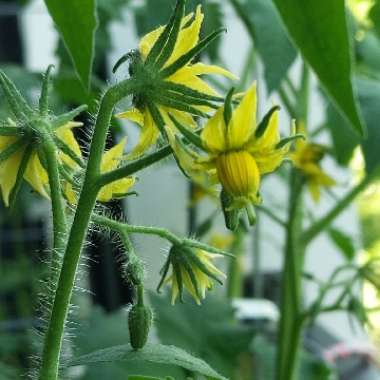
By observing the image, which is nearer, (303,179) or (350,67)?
(350,67)

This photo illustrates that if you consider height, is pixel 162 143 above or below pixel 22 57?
below

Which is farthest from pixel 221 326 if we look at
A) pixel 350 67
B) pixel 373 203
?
pixel 373 203

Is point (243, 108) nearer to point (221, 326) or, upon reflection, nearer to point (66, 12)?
point (66, 12)

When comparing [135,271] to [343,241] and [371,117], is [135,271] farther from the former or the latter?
[343,241]

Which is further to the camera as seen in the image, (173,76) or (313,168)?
(313,168)

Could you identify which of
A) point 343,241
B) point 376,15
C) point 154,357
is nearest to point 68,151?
point 154,357

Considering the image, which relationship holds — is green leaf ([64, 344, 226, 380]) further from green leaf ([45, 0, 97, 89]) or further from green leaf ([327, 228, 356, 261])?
green leaf ([327, 228, 356, 261])

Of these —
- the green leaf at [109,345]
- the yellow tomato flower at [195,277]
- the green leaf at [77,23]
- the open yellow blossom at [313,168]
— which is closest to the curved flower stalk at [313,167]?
the open yellow blossom at [313,168]

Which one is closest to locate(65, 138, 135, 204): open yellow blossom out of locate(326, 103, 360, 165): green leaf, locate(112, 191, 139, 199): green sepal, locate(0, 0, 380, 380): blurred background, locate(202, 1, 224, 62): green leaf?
locate(112, 191, 139, 199): green sepal
